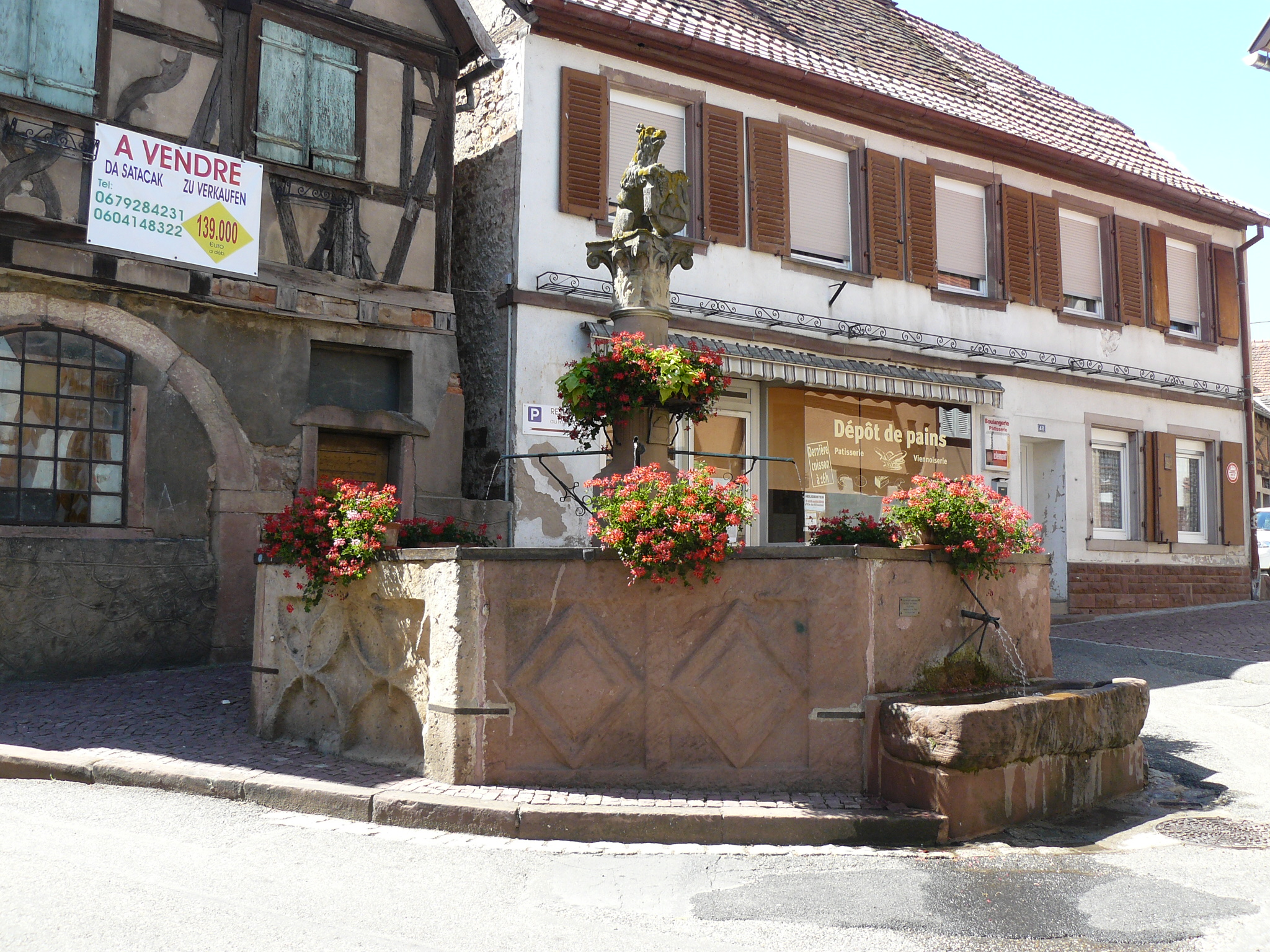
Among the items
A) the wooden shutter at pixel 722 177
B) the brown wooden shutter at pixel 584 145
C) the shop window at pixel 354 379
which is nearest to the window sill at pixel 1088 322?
the wooden shutter at pixel 722 177

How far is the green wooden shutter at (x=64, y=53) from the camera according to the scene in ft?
29.0

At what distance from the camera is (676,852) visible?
5359mm

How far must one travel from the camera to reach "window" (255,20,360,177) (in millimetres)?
10117

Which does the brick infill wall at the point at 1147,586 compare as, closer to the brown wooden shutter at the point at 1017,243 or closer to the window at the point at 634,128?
the brown wooden shutter at the point at 1017,243

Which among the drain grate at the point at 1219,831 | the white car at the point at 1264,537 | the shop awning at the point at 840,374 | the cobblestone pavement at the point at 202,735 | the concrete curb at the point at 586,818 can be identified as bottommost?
the drain grate at the point at 1219,831

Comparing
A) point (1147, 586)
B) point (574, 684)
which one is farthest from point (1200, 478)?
point (574, 684)

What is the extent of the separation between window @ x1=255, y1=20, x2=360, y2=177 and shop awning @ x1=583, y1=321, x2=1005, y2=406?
279 centimetres

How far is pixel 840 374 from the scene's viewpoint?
12.6 metres

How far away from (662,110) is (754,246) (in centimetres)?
171

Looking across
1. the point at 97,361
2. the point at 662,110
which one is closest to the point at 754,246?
the point at 662,110

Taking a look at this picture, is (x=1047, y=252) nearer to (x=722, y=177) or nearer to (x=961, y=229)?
(x=961, y=229)

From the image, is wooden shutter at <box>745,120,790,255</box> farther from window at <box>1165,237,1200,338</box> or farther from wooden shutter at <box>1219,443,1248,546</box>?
wooden shutter at <box>1219,443,1248,546</box>

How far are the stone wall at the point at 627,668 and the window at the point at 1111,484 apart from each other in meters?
10.1

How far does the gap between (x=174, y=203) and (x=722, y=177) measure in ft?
18.3
